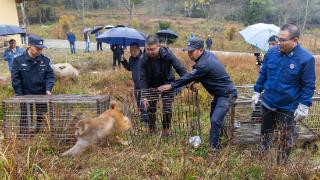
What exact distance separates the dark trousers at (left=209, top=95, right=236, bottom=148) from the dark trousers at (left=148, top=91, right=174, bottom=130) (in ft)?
2.13

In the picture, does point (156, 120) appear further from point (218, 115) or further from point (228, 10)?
point (228, 10)

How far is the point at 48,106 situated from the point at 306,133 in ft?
12.3

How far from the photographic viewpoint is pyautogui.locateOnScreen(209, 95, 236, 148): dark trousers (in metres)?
5.24

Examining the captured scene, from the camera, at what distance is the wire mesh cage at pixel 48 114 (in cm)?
545

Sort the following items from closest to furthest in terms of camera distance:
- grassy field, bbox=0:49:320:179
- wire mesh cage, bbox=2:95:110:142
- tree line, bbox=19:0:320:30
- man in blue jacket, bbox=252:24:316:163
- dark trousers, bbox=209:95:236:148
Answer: grassy field, bbox=0:49:320:179 < man in blue jacket, bbox=252:24:316:163 < dark trousers, bbox=209:95:236:148 < wire mesh cage, bbox=2:95:110:142 < tree line, bbox=19:0:320:30

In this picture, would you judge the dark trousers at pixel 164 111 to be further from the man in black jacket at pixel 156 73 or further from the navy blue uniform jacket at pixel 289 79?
the navy blue uniform jacket at pixel 289 79

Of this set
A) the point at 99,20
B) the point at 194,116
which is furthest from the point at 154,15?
the point at 194,116

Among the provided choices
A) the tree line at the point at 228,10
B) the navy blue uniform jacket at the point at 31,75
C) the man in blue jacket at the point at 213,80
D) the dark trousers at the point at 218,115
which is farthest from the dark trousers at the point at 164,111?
the tree line at the point at 228,10

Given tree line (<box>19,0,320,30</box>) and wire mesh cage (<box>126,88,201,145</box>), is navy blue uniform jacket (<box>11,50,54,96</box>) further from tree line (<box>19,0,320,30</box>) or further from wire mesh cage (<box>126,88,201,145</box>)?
tree line (<box>19,0,320,30</box>)

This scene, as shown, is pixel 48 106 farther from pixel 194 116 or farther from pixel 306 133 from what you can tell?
pixel 306 133

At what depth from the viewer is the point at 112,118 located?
17.8ft

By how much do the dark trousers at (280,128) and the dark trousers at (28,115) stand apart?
117 inches

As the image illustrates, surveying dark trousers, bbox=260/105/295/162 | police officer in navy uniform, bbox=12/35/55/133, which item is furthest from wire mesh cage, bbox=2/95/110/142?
dark trousers, bbox=260/105/295/162

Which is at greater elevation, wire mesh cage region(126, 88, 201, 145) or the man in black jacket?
the man in black jacket
